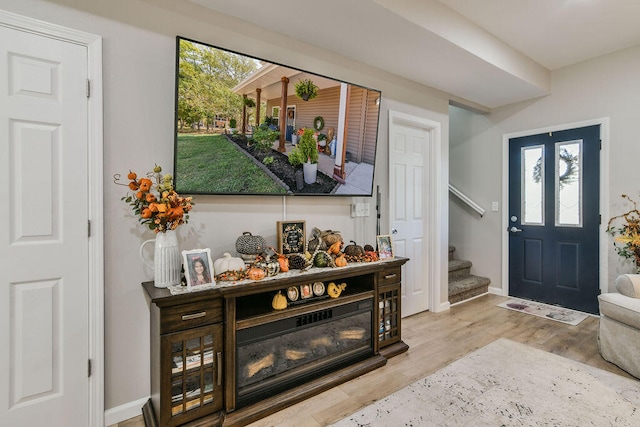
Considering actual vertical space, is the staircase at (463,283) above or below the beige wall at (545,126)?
below

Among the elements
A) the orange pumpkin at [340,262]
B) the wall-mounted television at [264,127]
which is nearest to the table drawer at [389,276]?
the orange pumpkin at [340,262]

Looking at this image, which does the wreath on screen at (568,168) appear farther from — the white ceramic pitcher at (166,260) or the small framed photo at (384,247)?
the white ceramic pitcher at (166,260)

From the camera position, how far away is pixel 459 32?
8.33 ft

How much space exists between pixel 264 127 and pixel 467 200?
3.42 m

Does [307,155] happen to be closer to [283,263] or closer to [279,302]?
[283,263]

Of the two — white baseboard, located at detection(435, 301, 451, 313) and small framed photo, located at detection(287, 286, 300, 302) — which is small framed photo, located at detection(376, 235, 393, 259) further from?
white baseboard, located at detection(435, 301, 451, 313)

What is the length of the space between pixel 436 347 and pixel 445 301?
108 cm

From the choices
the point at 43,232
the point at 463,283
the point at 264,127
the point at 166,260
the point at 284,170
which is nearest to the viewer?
the point at 43,232

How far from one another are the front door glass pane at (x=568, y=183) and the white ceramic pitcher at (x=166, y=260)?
4.18 meters

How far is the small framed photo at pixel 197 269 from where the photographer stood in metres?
1.69

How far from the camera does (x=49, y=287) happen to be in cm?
160

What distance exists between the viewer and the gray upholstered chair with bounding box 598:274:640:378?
2252 millimetres

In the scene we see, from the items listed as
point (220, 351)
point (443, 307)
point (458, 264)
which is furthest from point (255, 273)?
point (458, 264)

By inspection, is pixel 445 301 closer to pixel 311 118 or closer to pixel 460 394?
pixel 460 394
